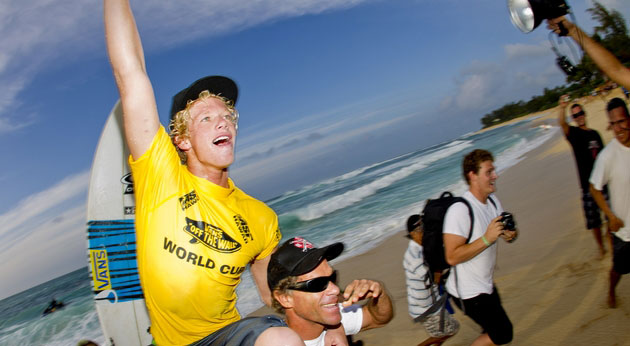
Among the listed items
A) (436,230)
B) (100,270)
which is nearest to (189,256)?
(100,270)

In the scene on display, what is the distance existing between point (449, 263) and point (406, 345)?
2560mm

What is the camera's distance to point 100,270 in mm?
3234

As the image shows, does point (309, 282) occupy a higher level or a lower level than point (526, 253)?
higher

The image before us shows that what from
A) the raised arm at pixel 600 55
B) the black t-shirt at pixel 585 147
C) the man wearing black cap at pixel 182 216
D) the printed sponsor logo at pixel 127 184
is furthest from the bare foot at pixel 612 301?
the printed sponsor logo at pixel 127 184

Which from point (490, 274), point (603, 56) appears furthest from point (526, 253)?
point (603, 56)

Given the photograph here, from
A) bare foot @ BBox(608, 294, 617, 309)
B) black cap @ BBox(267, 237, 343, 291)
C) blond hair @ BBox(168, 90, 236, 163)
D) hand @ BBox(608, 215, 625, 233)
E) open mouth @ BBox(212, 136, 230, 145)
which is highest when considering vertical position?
blond hair @ BBox(168, 90, 236, 163)

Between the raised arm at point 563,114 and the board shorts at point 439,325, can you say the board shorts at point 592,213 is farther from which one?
the board shorts at point 439,325

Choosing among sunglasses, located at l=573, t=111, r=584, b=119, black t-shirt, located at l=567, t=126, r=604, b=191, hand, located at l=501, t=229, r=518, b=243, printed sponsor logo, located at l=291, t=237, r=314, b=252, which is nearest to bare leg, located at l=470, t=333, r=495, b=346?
hand, located at l=501, t=229, r=518, b=243

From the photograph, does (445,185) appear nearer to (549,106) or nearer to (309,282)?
(309,282)

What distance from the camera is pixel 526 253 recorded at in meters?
7.18

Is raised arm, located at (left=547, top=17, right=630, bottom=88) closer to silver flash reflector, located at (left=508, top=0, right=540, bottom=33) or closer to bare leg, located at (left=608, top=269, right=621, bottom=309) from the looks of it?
silver flash reflector, located at (left=508, top=0, right=540, bottom=33)

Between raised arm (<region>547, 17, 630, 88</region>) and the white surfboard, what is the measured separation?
304cm

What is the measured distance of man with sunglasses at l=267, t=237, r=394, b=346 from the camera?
1898 millimetres

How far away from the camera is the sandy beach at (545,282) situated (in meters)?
4.26
